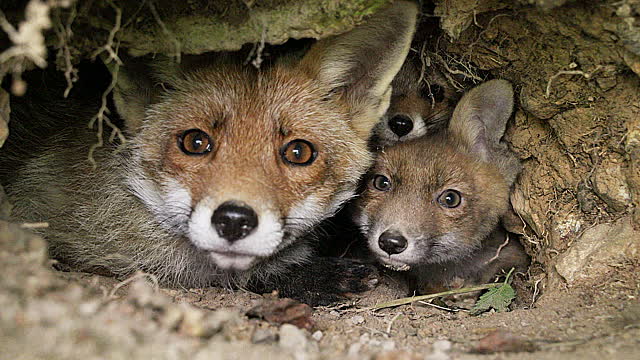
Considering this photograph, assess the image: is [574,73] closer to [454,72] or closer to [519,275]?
[454,72]

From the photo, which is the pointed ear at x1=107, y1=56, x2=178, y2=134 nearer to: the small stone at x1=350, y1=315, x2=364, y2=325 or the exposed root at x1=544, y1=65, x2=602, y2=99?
the small stone at x1=350, y1=315, x2=364, y2=325

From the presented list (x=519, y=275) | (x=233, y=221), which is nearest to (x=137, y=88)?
(x=233, y=221)

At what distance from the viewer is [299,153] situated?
3.17m

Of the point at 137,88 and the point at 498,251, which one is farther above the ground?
the point at 137,88

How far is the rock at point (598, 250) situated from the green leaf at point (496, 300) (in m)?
0.43

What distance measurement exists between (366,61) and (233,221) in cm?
143

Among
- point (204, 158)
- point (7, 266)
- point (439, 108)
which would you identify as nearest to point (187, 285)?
point (204, 158)

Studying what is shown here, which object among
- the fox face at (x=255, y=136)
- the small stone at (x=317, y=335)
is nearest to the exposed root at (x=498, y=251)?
the fox face at (x=255, y=136)

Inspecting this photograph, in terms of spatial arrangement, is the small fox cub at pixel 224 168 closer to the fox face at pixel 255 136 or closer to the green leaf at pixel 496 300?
the fox face at pixel 255 136

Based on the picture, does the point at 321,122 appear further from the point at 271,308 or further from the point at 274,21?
the point at 271,308

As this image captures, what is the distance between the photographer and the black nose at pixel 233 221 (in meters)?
2.65

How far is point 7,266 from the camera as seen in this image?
2.07 metres

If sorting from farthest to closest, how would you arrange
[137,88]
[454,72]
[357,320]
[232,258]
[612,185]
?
[454,72], [137,88], [612,185], [357,320], [232,258]

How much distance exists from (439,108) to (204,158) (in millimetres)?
2139
